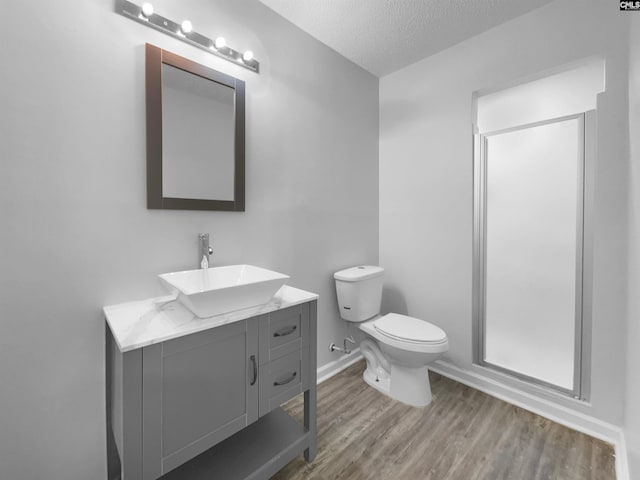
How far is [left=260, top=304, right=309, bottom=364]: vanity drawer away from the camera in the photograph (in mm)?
1238

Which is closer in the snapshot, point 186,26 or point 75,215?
point 75,215

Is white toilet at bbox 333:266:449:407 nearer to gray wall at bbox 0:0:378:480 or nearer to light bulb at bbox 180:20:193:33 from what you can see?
gray wall at bbox 0:0:378:480

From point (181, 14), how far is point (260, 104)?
54 centimetres

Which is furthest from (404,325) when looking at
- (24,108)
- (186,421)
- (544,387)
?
(24,108)

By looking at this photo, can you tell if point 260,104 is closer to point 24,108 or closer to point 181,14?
point 181,14

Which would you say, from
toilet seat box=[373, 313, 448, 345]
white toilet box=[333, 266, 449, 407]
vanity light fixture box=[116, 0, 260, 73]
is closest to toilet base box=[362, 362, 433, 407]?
white toilet box=[333, 266, 449, 407]

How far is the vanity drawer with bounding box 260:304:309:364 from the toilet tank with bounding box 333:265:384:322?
750 mm

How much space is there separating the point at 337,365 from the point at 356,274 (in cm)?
78

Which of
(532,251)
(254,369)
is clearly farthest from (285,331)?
(532,251)

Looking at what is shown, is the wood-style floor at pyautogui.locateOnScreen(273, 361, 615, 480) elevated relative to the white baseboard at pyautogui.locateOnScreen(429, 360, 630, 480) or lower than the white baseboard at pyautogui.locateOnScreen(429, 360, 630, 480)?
lower

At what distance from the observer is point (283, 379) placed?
4.30 ft

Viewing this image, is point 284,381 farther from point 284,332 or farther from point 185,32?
point 185,32

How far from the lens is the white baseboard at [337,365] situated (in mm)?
2139

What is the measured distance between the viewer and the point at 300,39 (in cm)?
194
